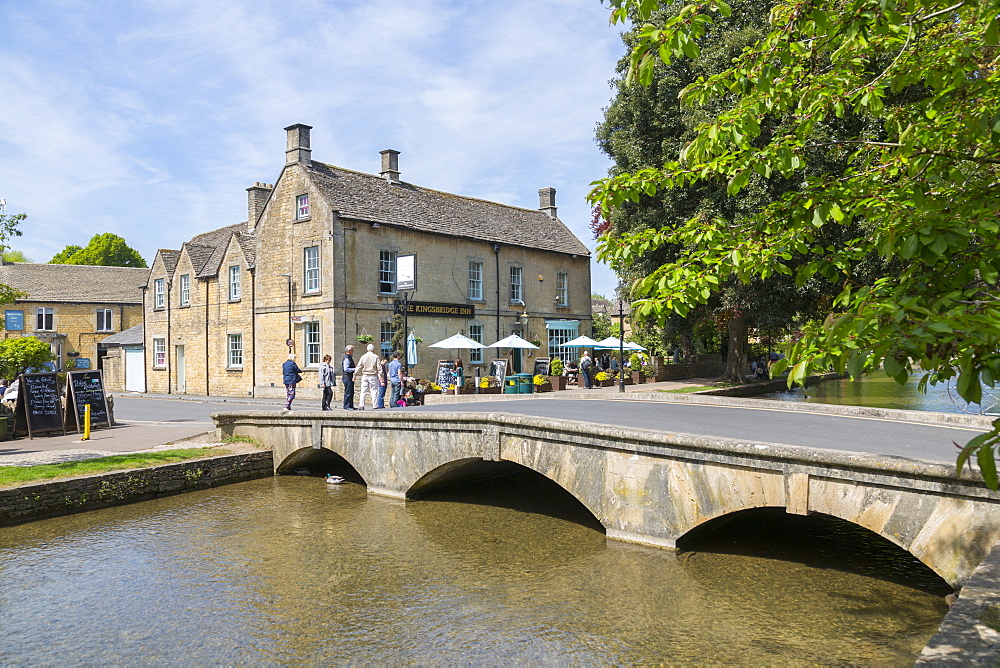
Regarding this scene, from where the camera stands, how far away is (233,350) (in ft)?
105

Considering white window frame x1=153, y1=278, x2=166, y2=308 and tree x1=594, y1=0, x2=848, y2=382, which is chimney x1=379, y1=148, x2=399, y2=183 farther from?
white window frame x1=153, y1=278, x2=166, y2=308

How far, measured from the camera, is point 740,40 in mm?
21844

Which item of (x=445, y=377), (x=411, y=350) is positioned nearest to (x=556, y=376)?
(x=445, y=377)

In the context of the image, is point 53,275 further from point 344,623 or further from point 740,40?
point 344,623

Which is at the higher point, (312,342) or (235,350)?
(312,342)

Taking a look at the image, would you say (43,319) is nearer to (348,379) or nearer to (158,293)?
(158,293)

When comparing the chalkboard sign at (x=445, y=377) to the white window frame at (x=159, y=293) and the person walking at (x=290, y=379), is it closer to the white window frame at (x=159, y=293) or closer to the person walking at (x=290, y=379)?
the person walking at (x=290, y=379)

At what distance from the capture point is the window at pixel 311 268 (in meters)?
28.4

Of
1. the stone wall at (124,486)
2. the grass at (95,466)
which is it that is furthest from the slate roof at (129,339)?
the stone wall at (124,486)

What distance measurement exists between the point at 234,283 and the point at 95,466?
19987 mm

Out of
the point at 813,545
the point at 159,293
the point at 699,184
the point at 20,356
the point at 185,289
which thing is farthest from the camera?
the point at 159,293

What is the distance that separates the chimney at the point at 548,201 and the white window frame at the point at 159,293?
844 inches

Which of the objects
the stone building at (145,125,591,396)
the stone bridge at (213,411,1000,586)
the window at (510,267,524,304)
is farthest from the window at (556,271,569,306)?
the stone bridge at (213,411,1000,586)

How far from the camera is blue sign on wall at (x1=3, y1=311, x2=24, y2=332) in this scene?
4513 centimetres
